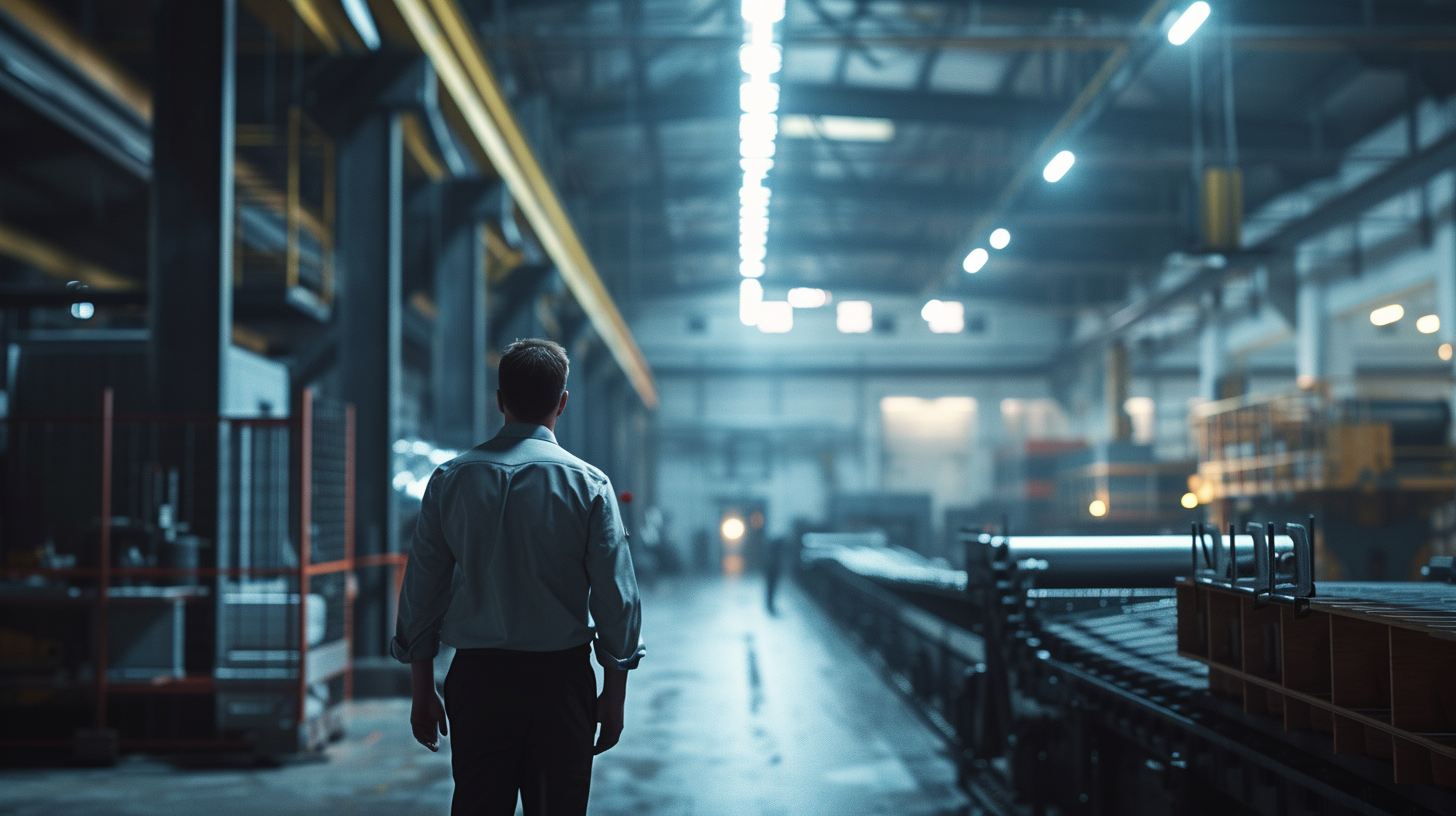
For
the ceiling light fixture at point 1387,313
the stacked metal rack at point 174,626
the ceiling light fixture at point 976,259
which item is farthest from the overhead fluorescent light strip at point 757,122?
the ceiling light fixture at point 1387,313

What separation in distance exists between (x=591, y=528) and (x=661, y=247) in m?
23.9

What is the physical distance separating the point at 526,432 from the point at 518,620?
393 mm

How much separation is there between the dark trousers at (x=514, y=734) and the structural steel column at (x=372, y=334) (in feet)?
21.2

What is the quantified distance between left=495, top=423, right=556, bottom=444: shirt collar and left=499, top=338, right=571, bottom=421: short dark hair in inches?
0.9

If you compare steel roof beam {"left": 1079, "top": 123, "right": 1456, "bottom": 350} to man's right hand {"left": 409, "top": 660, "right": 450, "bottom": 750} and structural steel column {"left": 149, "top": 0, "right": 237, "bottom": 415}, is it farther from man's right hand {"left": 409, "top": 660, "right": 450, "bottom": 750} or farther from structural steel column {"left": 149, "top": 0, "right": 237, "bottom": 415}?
man's right hand {"left": 409, "top": 660, "right": 450, "bottom": 750}

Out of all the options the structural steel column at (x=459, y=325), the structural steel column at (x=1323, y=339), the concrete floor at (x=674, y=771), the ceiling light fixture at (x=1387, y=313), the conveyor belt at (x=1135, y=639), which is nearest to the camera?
the conveyor belt at (x=1135, y=639)

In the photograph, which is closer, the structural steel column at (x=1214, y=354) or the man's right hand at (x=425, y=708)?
the man's right hand at (x=425, y=708)

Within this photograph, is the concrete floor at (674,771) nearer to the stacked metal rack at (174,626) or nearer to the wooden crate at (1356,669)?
the stacked metal rack at (174,626)

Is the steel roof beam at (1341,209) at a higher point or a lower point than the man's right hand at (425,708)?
higher

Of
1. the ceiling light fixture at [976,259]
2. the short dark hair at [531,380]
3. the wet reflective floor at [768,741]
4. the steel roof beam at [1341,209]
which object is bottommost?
the wet reflective floor at [768,741]

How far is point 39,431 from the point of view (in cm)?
760

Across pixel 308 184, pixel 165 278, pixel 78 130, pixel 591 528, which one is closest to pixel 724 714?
pixel 165 278

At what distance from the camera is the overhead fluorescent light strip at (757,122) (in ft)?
29.8

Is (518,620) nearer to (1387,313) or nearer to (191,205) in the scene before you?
(191,205)
